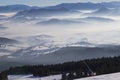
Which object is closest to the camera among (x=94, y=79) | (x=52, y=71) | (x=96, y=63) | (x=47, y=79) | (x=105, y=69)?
(x=94, y=79)

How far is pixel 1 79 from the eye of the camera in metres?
98.3

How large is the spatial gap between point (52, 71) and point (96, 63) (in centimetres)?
1834

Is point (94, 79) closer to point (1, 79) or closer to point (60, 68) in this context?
point (1, 79)

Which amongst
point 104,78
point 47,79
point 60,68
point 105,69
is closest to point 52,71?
point 60,68

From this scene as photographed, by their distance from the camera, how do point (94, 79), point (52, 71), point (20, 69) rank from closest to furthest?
point (94, 79) → point (52, 71) → point (20, 69)

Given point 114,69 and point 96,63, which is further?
point 96,63

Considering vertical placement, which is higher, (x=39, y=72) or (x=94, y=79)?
(x=94, y=79)

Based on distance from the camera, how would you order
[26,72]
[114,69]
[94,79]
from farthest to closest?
[26,72] < [114,69] < [94,79]

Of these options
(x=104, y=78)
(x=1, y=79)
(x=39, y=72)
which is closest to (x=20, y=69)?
(x=39, y=72)

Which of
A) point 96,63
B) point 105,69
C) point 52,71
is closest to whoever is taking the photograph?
point 105,69

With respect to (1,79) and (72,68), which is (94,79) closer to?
(1,79)

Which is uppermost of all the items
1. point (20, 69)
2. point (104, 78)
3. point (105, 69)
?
point (104, 78)

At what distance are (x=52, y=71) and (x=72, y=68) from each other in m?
10.6

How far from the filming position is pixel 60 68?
158875 millimetres
